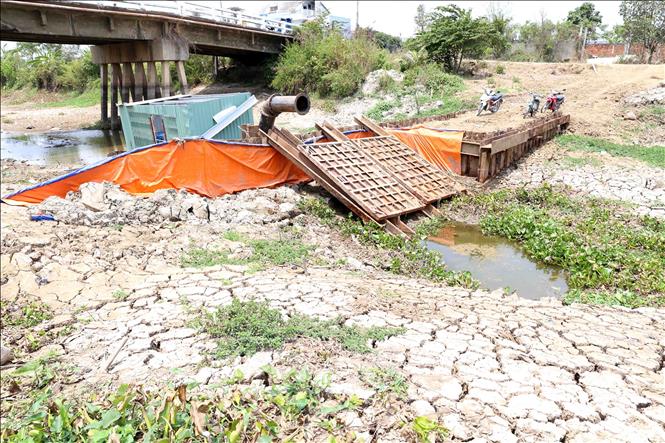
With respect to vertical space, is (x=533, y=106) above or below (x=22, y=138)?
above

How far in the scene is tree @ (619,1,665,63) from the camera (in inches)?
1026

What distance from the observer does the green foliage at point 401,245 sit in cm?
656

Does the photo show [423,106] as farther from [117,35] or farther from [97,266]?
[97,266]

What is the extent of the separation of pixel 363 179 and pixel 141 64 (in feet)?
51.6

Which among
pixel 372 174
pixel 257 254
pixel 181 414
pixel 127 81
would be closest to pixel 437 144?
pixel 372 174

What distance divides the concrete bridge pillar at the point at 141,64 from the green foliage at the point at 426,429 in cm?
1963

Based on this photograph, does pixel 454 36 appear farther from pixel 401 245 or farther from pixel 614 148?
pixel 401 245

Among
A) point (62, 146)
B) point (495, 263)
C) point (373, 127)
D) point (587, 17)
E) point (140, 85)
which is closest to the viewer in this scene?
point (495, 263)

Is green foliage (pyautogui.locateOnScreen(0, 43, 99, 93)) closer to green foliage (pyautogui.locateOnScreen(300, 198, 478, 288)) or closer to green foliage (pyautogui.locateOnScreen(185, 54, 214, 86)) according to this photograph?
green foliage (pyautogui.locateOnScreen(185, 54, 214, 86))

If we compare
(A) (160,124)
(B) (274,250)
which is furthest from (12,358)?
(A) (160,124)

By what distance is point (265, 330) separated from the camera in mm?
4020

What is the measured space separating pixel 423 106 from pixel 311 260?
14.4 m

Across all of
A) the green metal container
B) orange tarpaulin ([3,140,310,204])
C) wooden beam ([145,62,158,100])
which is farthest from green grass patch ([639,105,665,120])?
wooden beam ([145,62,158,100])

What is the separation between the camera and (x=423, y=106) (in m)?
19.2
